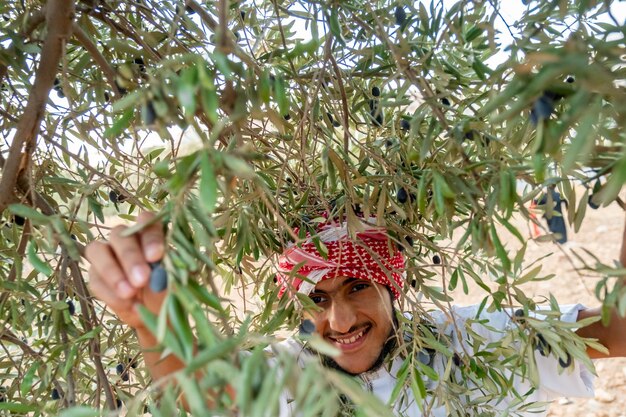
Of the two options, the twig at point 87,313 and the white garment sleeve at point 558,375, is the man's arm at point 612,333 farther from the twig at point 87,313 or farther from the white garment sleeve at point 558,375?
the twig at point 87,313

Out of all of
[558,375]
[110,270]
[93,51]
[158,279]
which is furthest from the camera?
[558,375]

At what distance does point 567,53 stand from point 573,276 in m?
9.54

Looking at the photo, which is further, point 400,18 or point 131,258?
point 400,18

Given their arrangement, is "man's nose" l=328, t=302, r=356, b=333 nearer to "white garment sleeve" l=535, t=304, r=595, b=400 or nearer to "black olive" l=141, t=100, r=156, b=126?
"white garment sleeve" l=535, t=304, r=595, b=400

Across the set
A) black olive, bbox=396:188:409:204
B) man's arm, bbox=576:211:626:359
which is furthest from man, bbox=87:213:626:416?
black olive, bbox=396:188:409:204

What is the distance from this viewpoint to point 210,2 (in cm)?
230

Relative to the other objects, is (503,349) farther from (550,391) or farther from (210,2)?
(210,2)

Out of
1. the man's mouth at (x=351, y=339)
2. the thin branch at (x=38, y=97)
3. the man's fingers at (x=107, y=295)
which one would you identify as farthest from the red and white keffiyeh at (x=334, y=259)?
the man's fingers at (x=107, y=295)

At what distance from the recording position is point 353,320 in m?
2.76

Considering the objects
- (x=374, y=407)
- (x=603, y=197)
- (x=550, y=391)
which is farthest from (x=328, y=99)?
(x=550, y=391)

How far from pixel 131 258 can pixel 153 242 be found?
0.06 meters

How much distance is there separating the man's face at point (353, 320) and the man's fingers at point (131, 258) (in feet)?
5.86

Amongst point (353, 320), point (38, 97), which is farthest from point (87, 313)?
point (353, 320)

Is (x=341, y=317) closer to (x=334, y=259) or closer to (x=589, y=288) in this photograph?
(x=334, y=259)
